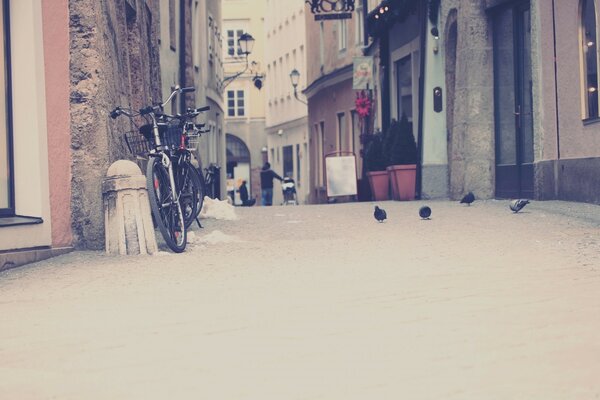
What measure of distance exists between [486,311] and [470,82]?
14625 mm

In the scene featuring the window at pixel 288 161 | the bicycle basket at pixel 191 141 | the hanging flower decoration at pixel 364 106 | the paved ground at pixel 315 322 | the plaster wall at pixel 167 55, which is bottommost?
the paved ground at pixel 315 322

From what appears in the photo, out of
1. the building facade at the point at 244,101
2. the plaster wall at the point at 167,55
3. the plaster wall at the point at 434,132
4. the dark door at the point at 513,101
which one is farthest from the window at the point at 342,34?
the building facade at the point at 244,101

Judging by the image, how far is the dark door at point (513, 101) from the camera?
766 inches

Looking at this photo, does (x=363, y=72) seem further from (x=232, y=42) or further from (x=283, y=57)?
(x=232, y=42)

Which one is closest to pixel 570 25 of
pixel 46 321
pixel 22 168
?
pixel 22 168

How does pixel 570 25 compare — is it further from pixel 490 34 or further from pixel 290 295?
pixel 290 295

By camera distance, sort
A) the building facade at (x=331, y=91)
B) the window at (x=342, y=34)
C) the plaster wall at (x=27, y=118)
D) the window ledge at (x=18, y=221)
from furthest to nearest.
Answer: the window at (x=342, y=34) → the building facade at (x=331, y=91) → the plaster wall at (x=27, y=118) → the window ledge at (x=18, y=221)

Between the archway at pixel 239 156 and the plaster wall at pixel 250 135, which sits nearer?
the plaster wall at pixel 250 135

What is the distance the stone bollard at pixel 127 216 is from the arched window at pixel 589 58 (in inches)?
287

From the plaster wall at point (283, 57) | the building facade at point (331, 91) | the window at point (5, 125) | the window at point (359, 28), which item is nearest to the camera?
the window at point (5, 125)

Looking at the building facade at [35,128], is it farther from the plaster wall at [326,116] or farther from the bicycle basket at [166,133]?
the plaster wall at [326,116]

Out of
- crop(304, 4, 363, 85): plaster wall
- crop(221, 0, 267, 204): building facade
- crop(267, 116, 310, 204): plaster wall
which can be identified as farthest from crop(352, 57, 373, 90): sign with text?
crop(221, 0, 267, 204): building facade

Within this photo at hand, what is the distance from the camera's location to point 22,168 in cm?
1152

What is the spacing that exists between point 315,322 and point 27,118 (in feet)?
19.1
